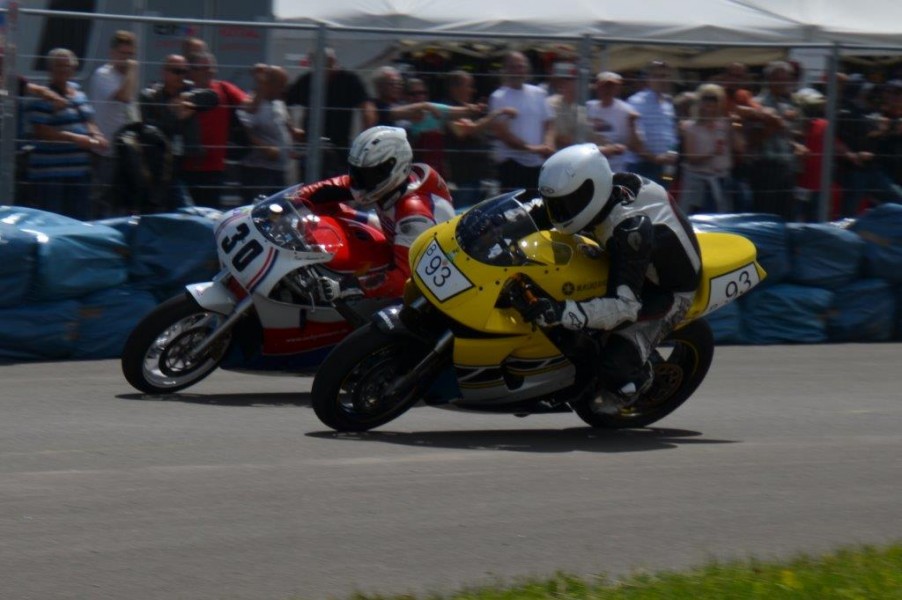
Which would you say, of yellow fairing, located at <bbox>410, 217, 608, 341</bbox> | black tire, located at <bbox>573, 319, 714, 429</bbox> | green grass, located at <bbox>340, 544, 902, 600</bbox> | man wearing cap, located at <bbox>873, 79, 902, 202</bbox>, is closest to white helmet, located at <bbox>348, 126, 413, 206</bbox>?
yellow fairing, located at <bbox>410, 217, 608, 341</bbox>

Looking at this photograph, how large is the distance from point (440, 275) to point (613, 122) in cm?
481

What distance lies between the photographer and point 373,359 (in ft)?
24.7

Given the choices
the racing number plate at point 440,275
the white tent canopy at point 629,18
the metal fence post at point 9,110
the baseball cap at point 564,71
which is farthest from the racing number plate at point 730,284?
the white tent canopy at point 629,18

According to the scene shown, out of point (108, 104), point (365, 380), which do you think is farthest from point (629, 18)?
point (365, 380)

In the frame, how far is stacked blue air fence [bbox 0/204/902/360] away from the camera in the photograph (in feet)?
32.9

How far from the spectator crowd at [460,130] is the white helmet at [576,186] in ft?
13.0

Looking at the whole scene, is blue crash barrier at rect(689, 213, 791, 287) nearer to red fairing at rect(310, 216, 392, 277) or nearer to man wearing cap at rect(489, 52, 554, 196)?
man wearing cap at rect(489, 52, 554, 196)

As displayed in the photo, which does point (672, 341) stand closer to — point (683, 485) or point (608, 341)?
point (608, 341)

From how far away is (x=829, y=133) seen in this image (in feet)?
40.8

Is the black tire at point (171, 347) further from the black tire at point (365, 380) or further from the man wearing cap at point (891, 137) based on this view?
the man wearing cap at point (891, 137)

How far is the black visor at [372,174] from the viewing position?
8705 mm

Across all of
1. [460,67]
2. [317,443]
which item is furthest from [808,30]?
[317,443]

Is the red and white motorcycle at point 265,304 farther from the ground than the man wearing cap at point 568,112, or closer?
closer

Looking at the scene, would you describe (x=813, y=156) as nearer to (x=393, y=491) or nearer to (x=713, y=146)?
(x=713, y=146)
